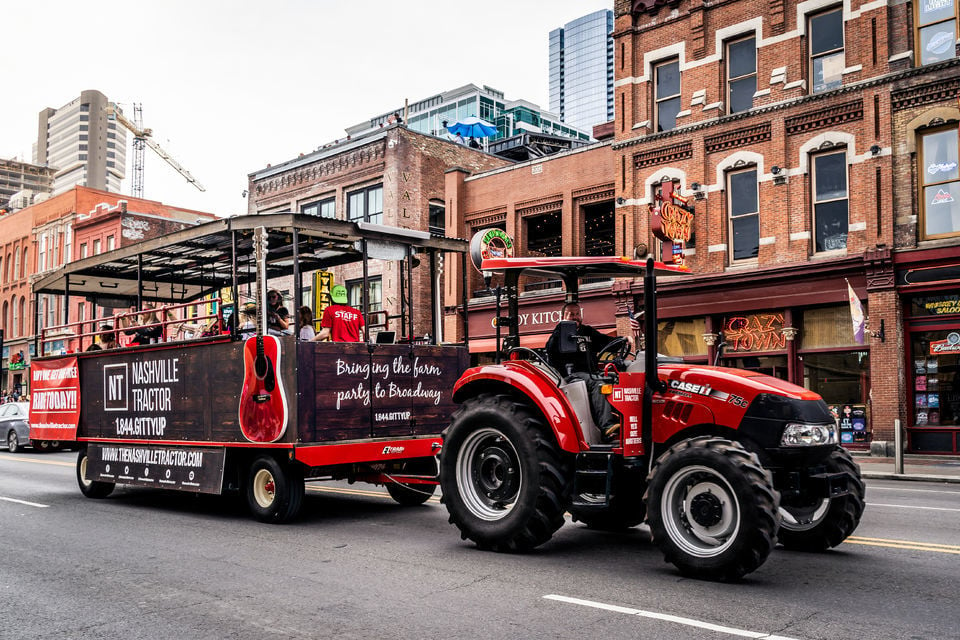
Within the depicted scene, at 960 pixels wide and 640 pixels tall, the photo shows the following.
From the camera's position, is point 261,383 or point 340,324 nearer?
point 261,383

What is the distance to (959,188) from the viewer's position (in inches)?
730

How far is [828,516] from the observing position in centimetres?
689

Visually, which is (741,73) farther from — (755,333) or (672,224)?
(755,333)

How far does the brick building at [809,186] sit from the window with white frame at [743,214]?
0.13 feet

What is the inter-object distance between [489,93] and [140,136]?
194ft

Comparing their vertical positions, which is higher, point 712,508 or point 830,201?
point 830,201

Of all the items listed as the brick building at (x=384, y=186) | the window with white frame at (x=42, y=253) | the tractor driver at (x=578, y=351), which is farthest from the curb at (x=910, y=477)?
the window with white frame at (x=42, y=253)

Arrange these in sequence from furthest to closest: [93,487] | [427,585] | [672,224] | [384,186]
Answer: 1. [384,186]
2. [672,224]
3. [93,487]
4. [427,585]

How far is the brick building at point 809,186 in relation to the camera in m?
18.8

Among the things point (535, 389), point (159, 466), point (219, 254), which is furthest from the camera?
point (219, 254)

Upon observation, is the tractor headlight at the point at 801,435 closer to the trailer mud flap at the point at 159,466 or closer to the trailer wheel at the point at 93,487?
the trailer mud flap at the point at 159,466

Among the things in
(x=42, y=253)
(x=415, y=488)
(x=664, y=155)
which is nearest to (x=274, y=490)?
(x=415, y=488)

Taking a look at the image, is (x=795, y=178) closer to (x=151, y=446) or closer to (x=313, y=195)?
(x=151, y=446)

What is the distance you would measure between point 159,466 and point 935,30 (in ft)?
62.1
